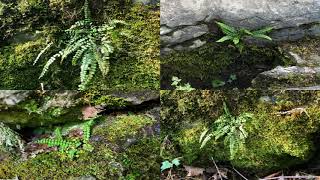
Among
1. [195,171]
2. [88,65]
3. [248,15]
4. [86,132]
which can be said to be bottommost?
[195,171]

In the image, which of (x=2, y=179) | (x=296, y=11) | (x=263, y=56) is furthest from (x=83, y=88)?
(x=296, y=11)

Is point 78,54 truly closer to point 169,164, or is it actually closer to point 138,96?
point 138,96

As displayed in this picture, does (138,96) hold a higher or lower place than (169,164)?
higher

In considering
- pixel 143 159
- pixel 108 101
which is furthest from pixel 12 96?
pixel 143 159

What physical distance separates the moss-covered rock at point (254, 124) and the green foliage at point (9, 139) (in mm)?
1656

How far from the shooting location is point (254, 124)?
4363mm

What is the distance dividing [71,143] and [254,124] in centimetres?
205

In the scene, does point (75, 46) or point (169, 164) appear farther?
point (169, 164)

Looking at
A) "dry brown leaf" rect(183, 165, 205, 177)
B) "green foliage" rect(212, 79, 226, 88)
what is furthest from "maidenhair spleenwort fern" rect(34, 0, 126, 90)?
"dry brown leaf" rect(183, 165, 205, 177)

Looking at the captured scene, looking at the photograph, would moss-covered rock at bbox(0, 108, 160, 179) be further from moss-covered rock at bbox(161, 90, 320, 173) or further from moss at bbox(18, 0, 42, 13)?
moss at bbox(18, 0, 42, 13)

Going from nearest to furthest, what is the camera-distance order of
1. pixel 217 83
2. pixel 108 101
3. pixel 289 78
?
pixel 289 78, pixel 108 101, pixel 217 83

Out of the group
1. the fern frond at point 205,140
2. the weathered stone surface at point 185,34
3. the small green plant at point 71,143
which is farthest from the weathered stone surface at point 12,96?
the fern frond at point 205,140

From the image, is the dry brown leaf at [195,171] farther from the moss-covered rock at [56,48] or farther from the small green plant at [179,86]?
the moss-covered rock at [56,48]

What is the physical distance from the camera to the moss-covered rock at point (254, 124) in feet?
13.9
